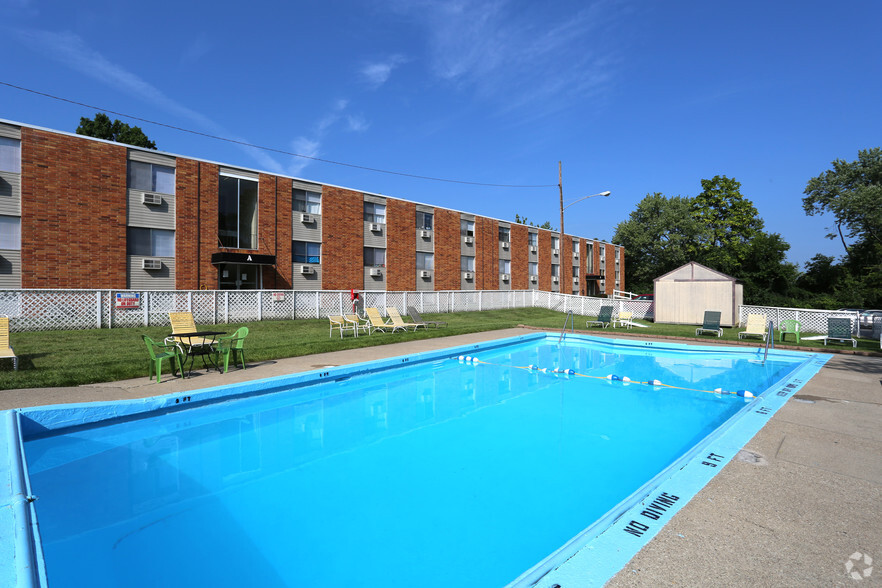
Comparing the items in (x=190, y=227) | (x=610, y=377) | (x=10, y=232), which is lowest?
(x=610, y=377)

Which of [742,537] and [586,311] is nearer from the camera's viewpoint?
[742,537]

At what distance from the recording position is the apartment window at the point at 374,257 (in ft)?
86.2

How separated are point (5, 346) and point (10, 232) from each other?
10.4m

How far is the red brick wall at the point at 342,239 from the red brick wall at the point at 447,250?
20.4 feet

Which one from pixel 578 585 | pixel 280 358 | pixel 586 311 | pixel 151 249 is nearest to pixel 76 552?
pixel 578 585

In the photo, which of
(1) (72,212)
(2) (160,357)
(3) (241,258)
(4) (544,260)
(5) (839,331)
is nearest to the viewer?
(2) (160,357)

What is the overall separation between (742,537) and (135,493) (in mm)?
5365

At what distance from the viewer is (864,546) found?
2.83m

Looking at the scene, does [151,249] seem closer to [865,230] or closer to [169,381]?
[169,381]

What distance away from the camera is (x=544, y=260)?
1544 inches

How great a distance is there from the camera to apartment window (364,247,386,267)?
86.2 feet

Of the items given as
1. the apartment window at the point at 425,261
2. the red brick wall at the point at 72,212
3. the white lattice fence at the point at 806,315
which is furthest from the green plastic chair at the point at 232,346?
the apartment window at the point at 425,261

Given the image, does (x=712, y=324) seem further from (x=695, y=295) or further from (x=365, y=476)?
(x=365, y=476)

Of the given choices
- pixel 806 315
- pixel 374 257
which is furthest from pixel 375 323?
pixel 806 315
